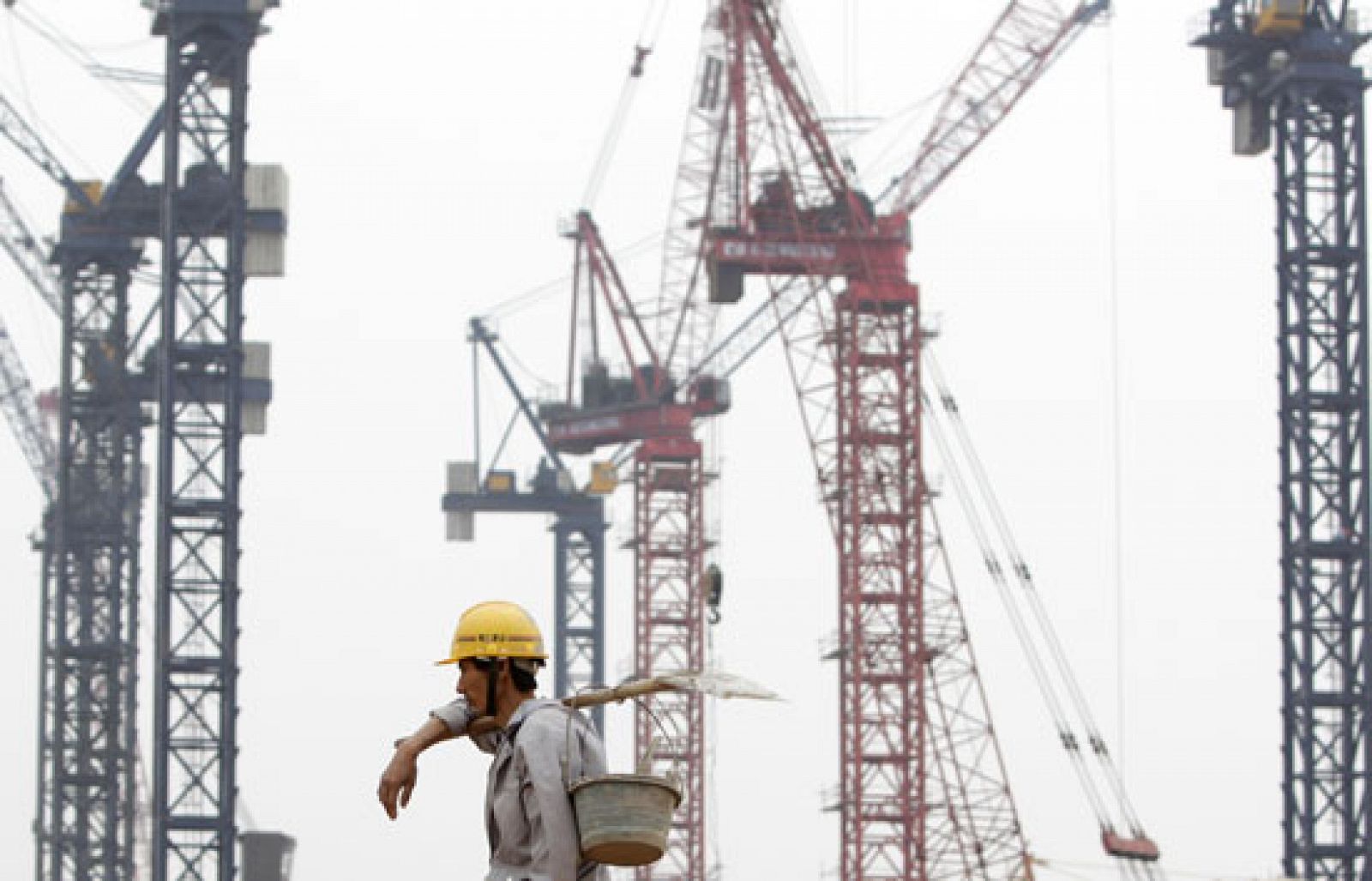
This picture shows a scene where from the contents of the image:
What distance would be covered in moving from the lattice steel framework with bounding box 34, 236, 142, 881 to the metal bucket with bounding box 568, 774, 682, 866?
81.9 meters

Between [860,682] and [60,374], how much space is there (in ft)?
78.6

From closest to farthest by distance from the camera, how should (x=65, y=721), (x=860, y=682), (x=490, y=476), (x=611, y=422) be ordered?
(x=860, y=682) → (x=65, y=721) → (x=611, y=422) → (x=490, y=476)

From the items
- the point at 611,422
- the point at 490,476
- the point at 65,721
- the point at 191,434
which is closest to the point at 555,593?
the point at 490,476

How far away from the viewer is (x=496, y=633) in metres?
7.55

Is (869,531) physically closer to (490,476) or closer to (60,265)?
(60,265)

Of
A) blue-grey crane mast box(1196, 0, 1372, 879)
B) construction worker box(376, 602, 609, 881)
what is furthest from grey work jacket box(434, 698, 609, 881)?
blue-grey crane mast box(1196, 0, 1372, 879)

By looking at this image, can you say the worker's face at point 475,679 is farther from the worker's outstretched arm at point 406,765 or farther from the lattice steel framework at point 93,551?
the lattice steel framework at point 93,551

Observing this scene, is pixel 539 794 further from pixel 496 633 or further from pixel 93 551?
pixel 93 551

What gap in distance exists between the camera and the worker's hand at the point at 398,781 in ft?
23.9

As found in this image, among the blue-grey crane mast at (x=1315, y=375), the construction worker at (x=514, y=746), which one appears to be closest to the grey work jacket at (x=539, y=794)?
the construction worker at (x=514, y=746)

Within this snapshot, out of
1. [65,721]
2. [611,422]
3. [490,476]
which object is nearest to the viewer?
[65,721]

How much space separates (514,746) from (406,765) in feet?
0.83

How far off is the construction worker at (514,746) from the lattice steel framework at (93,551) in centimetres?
8144

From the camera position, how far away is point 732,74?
3617 inches
